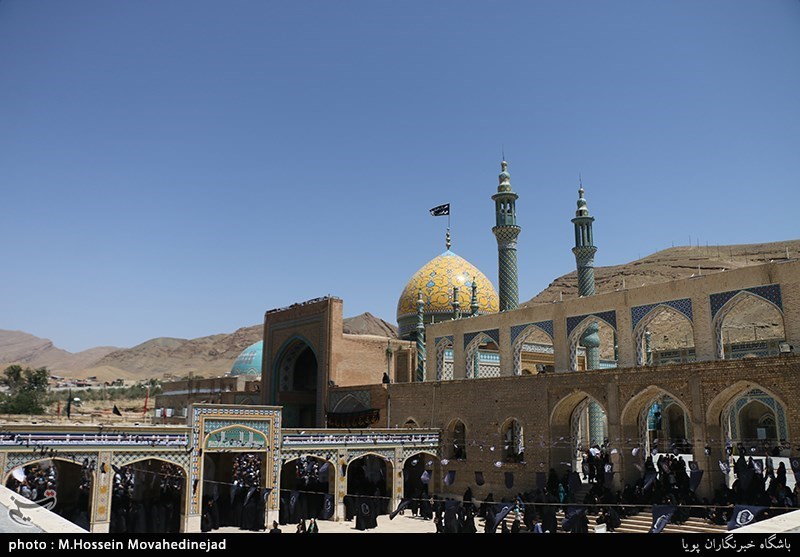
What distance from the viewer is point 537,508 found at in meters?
18.6

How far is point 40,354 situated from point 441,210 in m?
143

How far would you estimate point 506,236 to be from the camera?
29.4m

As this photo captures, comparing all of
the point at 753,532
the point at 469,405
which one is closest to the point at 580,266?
the point at 469,405

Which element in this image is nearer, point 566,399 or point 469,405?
point 566,399

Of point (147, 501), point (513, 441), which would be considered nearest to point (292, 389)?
point (147, 501)

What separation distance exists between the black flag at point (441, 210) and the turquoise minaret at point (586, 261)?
8550 millimetres

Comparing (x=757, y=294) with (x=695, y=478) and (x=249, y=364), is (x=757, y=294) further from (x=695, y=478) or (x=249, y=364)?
(x=249, y=364)

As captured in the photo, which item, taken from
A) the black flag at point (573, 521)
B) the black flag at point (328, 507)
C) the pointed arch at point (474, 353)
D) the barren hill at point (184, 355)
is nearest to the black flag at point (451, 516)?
the black flag at point (573, 521)

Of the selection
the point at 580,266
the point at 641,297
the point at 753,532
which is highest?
the point at 580,266
